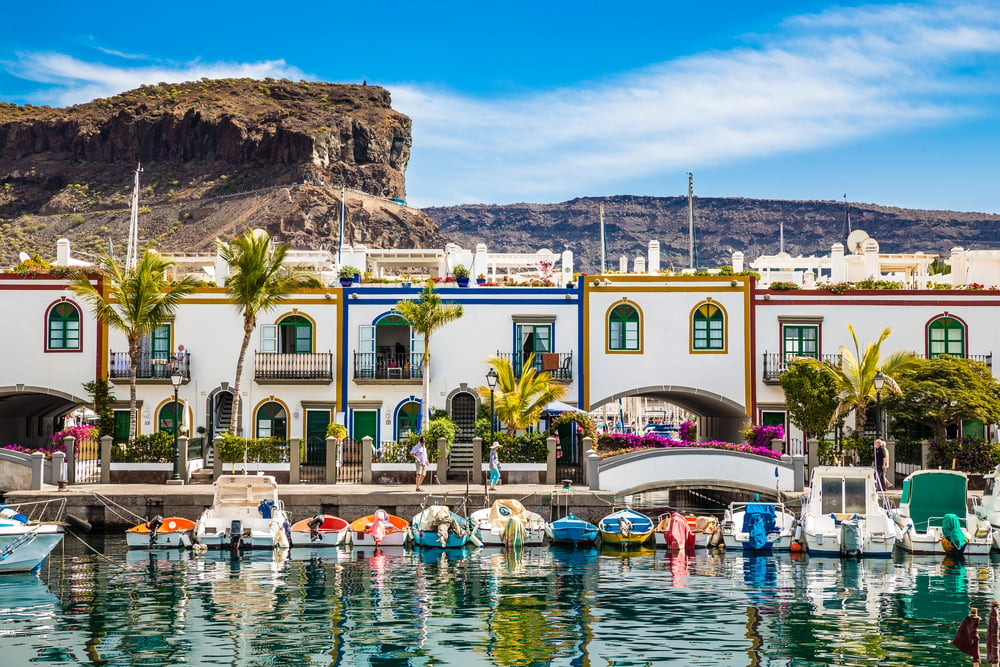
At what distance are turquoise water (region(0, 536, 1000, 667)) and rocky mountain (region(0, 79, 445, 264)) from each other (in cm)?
12269

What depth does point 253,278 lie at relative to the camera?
39.7 metres

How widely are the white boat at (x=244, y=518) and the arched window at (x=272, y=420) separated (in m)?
10.0

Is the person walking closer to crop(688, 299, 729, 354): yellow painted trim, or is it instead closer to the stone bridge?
the stone bridge

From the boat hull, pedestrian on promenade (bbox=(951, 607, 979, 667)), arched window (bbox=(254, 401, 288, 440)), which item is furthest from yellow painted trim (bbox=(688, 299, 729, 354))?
pedestrian on promenade (bbox=(951, 607, 979, 667))

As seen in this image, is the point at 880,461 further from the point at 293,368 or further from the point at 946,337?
the point at 293,368

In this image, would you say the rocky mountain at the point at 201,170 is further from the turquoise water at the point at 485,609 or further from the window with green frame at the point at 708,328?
the turquoise water at the point at 485,609

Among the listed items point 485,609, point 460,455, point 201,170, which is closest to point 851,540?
point 485,609

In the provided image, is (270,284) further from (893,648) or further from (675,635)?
(893,648)

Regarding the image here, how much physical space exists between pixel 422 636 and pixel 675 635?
4.45 meters

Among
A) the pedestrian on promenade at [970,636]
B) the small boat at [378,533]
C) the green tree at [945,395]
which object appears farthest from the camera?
the green tree at [945,395]

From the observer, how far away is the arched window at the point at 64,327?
4384 centimetres

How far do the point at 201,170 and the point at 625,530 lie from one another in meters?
147

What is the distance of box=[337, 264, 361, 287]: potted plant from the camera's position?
144 ft

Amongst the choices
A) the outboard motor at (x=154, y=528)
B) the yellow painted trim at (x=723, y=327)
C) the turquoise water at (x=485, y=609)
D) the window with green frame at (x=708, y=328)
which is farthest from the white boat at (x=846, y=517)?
the outboard motor at (x=154, y=528)
